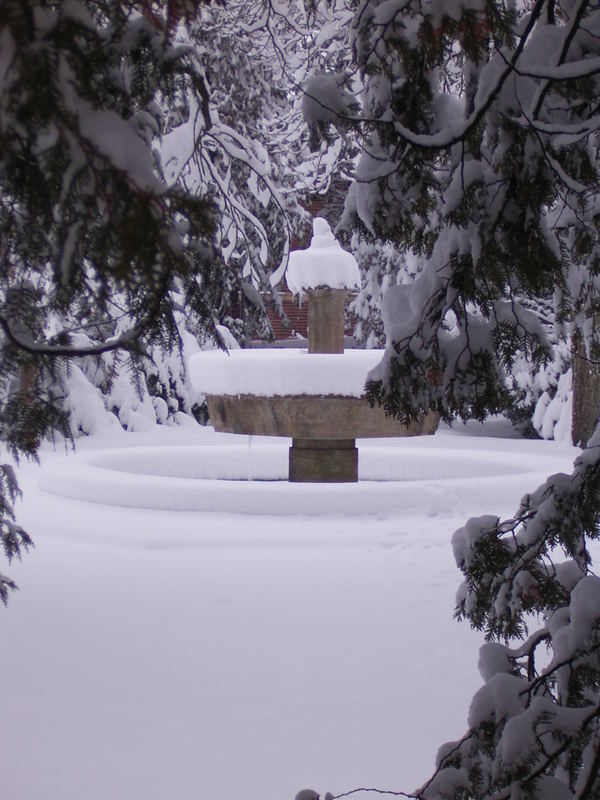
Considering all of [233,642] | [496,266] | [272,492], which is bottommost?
[233,642]

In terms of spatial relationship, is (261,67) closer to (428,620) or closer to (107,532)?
(107,532)

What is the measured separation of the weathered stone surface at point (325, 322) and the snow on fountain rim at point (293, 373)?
1.60 metres

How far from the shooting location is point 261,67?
1773 cm

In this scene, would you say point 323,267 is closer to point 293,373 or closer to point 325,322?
point 325,322

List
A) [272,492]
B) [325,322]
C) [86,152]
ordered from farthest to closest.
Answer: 1. [325,322]
2. [272,492]
3. [86,152]

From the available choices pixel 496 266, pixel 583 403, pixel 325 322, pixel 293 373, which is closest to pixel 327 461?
pixel 293 373

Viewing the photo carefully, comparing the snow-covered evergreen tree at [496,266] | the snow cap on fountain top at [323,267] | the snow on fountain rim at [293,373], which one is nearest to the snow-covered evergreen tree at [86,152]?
the snow-covered evergreen tree at [496,266]

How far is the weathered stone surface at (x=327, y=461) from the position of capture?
38.1 feet

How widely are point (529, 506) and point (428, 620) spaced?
2.74 m

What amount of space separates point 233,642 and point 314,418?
4.96 metres

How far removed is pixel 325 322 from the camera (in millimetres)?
12430

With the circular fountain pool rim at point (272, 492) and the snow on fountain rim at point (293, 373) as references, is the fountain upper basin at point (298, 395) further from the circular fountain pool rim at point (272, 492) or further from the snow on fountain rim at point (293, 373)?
the circular fountain pool rim at point (272, 492)

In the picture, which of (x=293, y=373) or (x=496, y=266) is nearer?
(x=496, y=266)

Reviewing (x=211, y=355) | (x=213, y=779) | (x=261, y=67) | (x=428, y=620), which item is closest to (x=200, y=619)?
(x=428, y=620)
